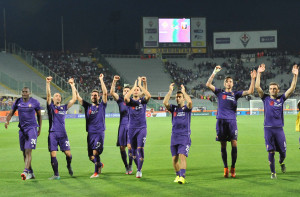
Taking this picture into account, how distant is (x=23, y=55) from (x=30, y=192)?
59.8 metres

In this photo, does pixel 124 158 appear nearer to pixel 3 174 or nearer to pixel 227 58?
pixel 3 174

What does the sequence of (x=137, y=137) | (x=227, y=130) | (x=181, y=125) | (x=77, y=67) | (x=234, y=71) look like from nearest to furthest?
(x=181, y=125) → (x=227, y=130) → (x=137, y=137) → (x=77, y=67) → (x=234, y=71)

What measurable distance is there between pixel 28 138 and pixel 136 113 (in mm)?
2806

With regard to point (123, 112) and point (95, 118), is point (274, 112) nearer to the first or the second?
point (123, 112)

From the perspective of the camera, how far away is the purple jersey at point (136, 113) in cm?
1095

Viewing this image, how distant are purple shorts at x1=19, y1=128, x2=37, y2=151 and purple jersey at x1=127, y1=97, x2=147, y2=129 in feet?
8.14

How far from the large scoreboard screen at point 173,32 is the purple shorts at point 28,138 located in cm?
5621

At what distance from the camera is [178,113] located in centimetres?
991

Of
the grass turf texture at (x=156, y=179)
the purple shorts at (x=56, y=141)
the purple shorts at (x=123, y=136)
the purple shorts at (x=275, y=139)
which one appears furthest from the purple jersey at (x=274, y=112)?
the purple shorts at (x=56, y=141)

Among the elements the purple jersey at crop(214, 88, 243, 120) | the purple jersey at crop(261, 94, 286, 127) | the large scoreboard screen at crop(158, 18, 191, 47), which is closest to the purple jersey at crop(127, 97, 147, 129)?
the purple jersey at crop(214, 88, 243, 120)

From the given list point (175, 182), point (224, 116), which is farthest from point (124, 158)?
point (224, 116)

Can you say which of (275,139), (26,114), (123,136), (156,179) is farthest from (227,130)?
(26,114)

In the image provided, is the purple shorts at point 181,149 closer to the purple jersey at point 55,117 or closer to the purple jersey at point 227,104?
the purple jersey at point 227,104

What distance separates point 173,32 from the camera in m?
66.0
